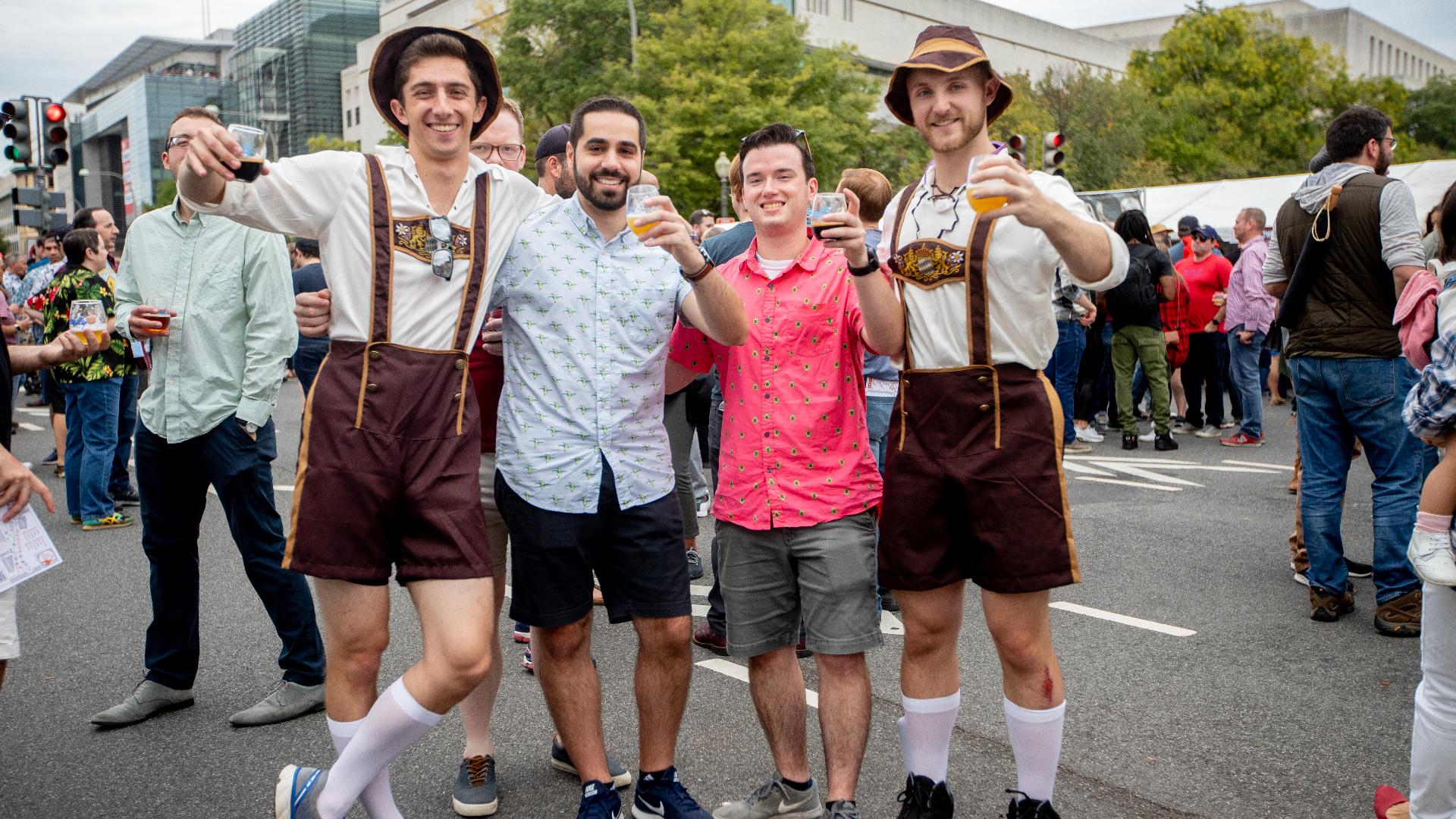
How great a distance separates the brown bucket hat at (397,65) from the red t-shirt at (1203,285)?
962 centimetres

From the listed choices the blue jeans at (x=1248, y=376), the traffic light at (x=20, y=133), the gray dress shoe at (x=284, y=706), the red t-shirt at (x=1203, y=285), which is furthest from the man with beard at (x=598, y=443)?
the traffic light at (x=20, y=133)

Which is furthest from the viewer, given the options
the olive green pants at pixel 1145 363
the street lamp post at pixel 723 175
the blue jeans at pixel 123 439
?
the street lamp post at pixel 723 175

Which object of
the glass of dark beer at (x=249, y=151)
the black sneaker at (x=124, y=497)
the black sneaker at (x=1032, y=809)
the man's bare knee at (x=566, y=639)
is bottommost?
the black sneaker at (x=124, y=497)

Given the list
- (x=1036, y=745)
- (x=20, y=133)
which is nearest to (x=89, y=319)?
(x=1036, y=745)

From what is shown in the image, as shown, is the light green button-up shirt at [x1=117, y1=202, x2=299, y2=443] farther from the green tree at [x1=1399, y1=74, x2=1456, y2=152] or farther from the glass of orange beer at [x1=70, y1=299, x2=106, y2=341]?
the green tree at [x1=1399, y1=74, x2=1456, y2=152]

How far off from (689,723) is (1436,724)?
243 cm

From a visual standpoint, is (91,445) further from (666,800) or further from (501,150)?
(666,800)

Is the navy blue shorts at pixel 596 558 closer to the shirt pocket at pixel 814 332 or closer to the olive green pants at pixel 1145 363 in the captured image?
the shirt pocket at pixel 814 332

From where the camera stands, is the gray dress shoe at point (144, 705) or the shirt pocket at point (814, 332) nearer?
the shirt pocket at point (814, 332)

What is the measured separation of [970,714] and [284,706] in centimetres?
260

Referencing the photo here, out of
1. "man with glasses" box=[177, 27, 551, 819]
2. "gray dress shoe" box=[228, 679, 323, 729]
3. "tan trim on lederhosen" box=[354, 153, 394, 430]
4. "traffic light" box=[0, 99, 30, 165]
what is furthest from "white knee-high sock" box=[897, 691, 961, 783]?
"traffic light" box=[0, 99, 30, 165]

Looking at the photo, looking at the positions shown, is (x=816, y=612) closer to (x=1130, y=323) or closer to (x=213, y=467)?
(x=213, y=467)

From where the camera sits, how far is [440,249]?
10.1ft

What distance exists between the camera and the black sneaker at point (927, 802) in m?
3.30
